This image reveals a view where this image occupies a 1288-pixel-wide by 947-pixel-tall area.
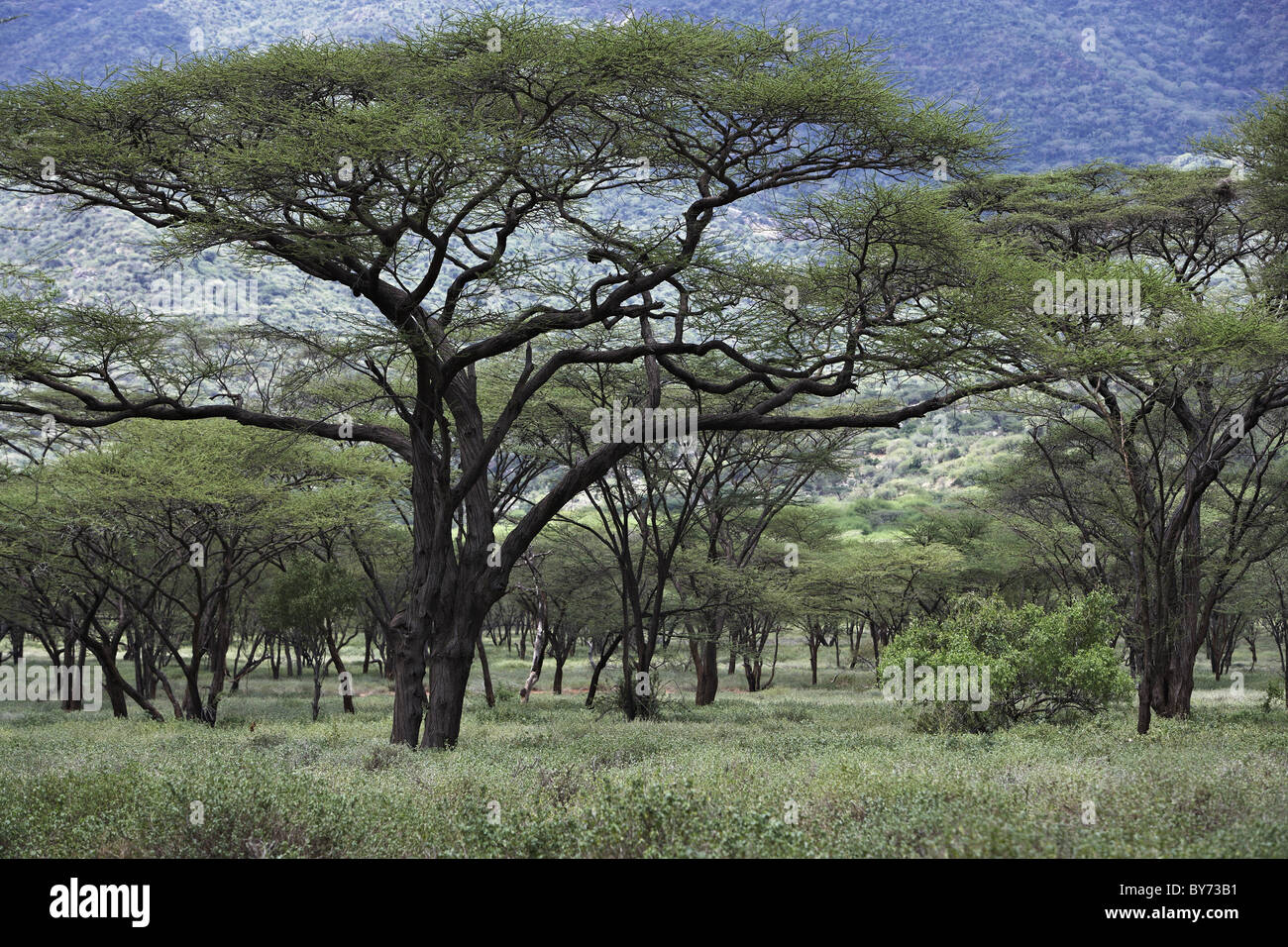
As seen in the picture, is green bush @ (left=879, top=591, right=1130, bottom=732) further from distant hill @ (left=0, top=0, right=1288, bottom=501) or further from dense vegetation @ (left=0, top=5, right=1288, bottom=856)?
distant hill @ (left=0, top=0, right=1288, bottom=501)

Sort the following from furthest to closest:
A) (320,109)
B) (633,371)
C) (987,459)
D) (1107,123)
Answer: (1107,123)
(987,459)
(633,371)
(320,109)

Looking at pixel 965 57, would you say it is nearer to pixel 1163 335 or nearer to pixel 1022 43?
pixel 1022 43

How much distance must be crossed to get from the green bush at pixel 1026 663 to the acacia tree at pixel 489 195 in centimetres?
460

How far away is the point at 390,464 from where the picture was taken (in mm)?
25047

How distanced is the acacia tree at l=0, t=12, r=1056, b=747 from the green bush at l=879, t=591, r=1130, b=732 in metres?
4.60

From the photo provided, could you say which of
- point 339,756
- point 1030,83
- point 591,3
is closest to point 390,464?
point 339,756

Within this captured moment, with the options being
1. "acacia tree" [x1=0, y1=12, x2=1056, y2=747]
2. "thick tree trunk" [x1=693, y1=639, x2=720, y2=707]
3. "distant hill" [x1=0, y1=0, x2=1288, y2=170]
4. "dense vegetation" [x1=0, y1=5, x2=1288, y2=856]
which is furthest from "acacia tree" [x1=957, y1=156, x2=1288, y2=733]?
"distant hill" [x1=0, y1=0, x2=1288, y2=170]

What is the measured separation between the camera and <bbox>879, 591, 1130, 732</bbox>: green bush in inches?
631

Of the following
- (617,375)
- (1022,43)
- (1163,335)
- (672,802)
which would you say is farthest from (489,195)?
(1022,43)

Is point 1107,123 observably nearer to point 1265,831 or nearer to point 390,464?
point 390,464

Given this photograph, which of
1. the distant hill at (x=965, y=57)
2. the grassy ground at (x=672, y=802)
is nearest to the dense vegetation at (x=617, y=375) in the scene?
the grassy ground at (x=672, y=802)

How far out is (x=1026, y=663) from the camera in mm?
16234

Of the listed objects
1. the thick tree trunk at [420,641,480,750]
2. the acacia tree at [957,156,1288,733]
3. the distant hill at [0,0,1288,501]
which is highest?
the distant hill at [0,0,1288,501]

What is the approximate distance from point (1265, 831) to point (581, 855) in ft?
13.5
